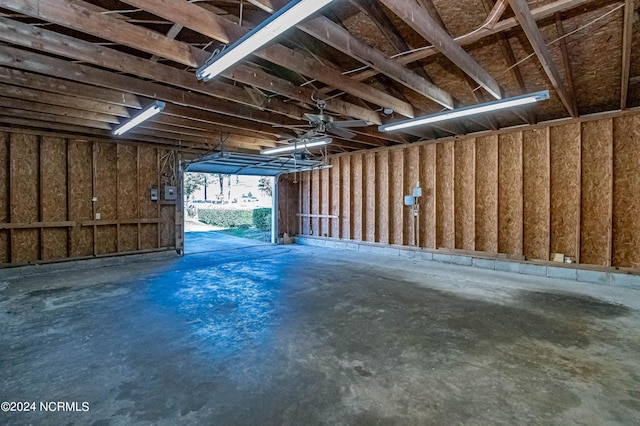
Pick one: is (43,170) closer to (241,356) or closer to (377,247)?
(241,356)

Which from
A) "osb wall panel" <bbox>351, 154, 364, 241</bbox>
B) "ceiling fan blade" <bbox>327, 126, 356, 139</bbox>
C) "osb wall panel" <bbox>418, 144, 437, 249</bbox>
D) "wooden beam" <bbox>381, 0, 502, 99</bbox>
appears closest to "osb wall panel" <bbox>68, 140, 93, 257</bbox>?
"ceiling fan blade" <bbox>327, 126, 356, 139</bbox>

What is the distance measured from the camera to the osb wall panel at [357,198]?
859cm

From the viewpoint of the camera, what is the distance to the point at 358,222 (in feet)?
28.5

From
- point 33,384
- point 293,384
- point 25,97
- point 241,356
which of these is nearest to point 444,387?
point 293,384

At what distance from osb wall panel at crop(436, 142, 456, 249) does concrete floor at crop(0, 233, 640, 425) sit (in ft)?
6.66

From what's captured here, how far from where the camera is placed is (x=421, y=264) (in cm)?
670

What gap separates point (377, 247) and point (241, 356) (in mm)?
6022

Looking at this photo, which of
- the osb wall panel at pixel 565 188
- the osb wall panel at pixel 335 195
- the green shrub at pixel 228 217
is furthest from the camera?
the green shrub at pixel 228 217

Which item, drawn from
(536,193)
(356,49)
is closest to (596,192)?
(536,193)

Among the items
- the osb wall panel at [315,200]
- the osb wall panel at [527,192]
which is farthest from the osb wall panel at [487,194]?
the osb wall panel at [315,200]

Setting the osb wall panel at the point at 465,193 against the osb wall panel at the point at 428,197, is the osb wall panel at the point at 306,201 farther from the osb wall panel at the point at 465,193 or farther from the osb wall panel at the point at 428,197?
the osb wall panel at the point at 465,193

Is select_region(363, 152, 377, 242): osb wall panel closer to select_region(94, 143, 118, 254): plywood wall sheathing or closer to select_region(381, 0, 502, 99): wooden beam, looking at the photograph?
select_region(381, 0, 502, 99): wooden beam

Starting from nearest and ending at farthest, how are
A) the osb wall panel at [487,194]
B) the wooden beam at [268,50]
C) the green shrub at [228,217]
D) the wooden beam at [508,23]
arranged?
the wooden beam at [268,50] → the wooden beam at [508,23] → the osb wall panel at [487,194] → the green shrub at [228,217]

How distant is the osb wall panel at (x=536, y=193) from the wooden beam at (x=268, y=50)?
302 cm
